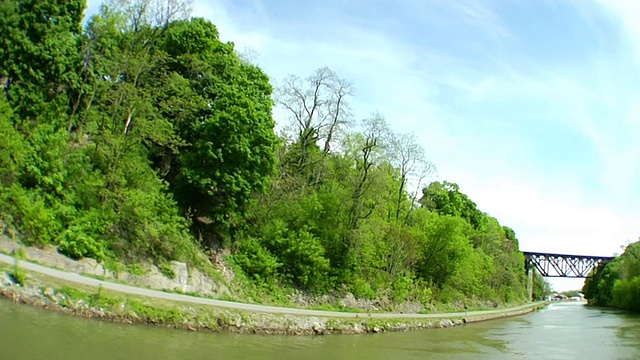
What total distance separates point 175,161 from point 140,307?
19.0 metres

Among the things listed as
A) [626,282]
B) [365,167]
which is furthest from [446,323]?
[626,282]

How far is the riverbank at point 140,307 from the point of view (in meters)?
17.8

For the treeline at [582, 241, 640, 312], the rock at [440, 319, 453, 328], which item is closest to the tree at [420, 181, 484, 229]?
the treeline at [582, 241, 640, 312]

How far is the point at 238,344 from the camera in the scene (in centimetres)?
2008

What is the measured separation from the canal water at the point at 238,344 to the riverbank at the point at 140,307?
870 millimetres

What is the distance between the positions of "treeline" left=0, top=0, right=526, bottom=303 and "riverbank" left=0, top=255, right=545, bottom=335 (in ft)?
13.3

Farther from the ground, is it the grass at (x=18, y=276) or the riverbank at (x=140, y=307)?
the grass at (x=18, y=276)

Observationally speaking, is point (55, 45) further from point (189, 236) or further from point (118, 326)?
point (118, 326)

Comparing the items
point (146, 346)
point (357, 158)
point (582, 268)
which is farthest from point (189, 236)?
point (582, 268)

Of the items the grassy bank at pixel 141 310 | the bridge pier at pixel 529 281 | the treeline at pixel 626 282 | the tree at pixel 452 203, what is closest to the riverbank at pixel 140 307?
the grassy bank at pixel 141 310

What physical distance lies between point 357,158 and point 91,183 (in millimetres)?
26517

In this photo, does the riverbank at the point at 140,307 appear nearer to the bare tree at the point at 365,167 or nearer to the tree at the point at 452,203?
the bare tree at the point at 365,167

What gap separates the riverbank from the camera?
17797 millimetres

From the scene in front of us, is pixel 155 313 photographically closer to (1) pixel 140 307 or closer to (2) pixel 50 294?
(1) pixel 140 307
